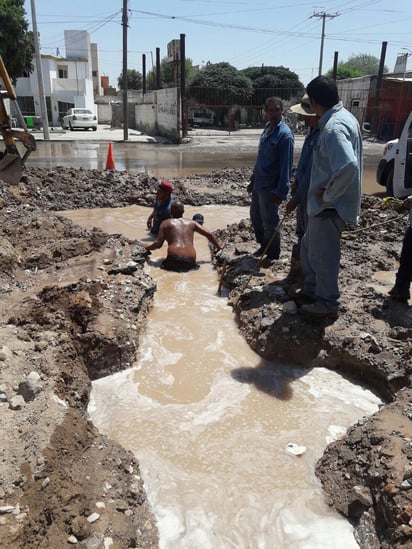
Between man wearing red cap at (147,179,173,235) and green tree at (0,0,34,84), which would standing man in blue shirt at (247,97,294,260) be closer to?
man wearing red cap at (147,179,173,235)

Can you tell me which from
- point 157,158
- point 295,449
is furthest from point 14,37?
point 295,449

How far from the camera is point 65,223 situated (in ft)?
25.3

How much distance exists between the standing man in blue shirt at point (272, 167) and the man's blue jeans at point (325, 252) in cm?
100

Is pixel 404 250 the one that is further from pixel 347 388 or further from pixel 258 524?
pixel 258 524

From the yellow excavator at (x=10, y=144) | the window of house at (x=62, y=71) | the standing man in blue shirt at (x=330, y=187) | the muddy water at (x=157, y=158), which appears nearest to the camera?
the standing man in blue shirt at (x=330, y=187)

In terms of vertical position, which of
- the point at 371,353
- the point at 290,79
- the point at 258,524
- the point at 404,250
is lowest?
the point at 258,524

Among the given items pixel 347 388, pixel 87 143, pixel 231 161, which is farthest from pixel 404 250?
pixel 87 143

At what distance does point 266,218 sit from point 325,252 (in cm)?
172

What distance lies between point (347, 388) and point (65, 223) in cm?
523

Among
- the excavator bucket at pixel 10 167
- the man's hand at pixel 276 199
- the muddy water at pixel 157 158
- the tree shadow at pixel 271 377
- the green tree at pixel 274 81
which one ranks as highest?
the green tree at pixel 274 81

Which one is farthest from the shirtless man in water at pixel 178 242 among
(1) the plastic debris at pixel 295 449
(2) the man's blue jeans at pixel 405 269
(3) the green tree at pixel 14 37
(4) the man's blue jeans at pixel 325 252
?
(3) the green tree at pixel 14 37

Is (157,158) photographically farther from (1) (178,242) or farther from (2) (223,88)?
(2) (223,88)

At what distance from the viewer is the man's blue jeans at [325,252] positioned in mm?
4215

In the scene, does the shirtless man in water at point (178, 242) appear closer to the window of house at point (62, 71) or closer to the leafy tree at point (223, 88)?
the leafy tree at point (223, 88)
